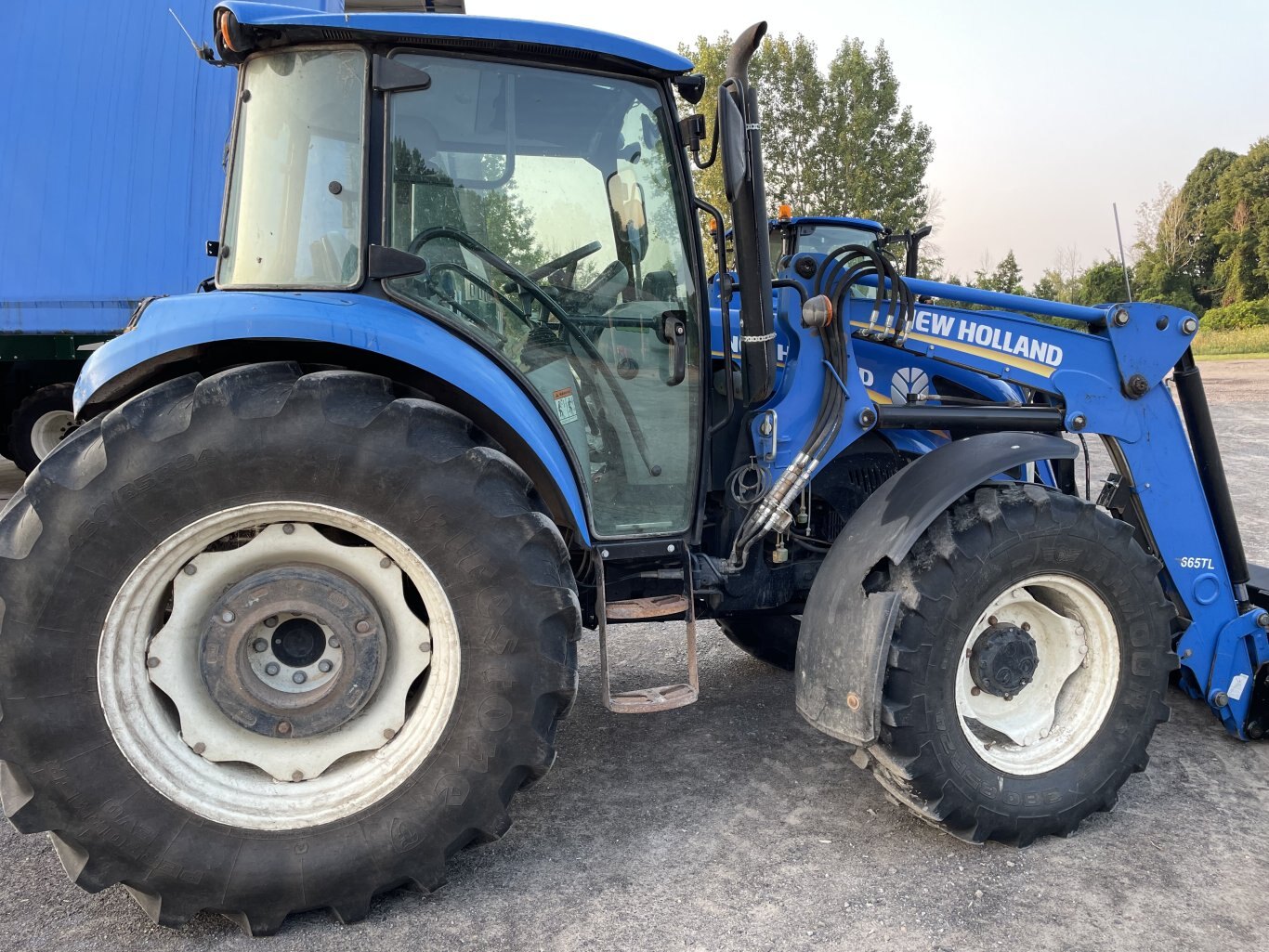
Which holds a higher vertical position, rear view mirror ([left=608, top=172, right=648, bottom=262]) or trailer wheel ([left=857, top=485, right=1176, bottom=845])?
rear view mirror ([left=608, top=172, right=648, bottom=262])

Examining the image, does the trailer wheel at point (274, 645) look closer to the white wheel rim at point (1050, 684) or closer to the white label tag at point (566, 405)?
the white label tag at point (566, 405)

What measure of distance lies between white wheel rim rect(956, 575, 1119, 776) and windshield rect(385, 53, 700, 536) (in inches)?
42.2

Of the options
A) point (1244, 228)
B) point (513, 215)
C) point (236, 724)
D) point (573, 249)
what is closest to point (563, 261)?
point (573, 249)

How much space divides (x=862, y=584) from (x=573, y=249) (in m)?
1.31

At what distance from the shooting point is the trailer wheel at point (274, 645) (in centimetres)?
215

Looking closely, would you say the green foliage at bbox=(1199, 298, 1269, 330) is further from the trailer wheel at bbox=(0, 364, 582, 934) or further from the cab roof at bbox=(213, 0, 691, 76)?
the trailer wheel at bbox=(0, 364, 582, 934)

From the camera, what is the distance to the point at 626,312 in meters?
2.82

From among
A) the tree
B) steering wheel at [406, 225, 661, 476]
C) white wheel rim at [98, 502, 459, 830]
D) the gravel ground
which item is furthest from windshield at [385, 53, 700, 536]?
the tree

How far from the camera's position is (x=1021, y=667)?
2838 millimetres

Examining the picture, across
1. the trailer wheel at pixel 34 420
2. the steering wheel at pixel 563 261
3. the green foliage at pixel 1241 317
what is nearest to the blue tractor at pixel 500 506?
the steering wheel at pixel 563 261

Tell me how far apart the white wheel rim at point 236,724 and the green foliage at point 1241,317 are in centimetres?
3656

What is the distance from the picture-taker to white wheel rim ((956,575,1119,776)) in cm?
282

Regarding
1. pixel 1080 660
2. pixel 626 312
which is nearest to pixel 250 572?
pixel 626 312

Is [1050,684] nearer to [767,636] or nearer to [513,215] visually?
[767,636]
